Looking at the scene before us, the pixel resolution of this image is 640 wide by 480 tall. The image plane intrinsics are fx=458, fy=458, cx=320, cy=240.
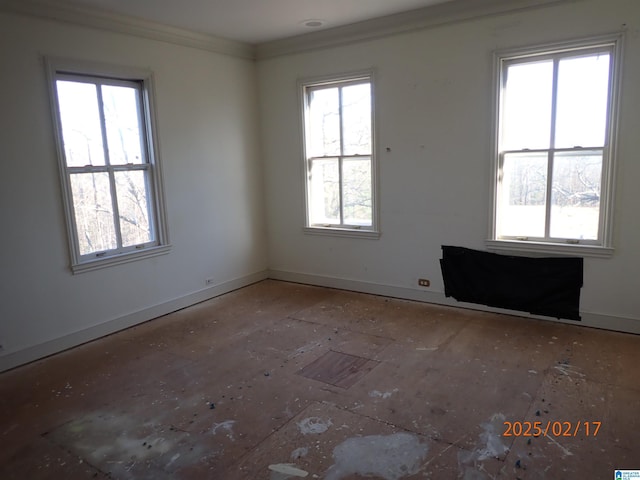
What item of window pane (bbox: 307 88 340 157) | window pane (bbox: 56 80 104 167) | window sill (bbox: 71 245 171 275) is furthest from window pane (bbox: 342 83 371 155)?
window pane (bbox: 56 80 104 167)

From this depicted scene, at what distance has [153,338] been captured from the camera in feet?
13.7

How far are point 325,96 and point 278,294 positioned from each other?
7.75ft

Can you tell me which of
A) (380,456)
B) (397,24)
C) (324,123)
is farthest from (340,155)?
(380,456)

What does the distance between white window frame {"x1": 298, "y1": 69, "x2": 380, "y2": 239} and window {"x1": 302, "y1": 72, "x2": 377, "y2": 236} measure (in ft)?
0.04

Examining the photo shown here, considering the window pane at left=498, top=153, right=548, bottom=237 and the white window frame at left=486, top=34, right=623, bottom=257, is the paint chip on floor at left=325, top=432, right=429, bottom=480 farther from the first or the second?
the window pane at left=498, top=153, right=548, bottom=237

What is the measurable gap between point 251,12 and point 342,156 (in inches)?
69.8

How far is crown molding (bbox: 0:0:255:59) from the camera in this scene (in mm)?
3547

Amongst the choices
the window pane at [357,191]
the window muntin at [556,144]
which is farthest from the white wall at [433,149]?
the window pane at [357,191]

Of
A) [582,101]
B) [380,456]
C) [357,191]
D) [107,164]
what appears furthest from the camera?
[357,191]

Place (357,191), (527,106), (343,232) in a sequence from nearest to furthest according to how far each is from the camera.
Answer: (527,106) < (357,191) < (343,232)

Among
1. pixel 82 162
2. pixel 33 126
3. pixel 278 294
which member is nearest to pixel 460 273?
pixel 278 294

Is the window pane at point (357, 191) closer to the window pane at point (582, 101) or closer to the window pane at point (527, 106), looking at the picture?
the window pane at point (527, 106)

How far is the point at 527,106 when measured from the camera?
161 inches

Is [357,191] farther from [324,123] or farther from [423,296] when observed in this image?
[423,296]
